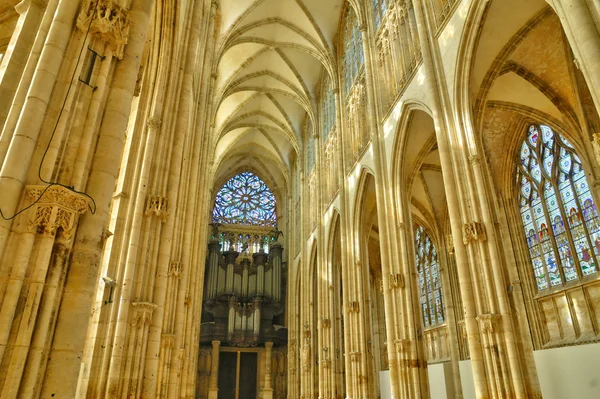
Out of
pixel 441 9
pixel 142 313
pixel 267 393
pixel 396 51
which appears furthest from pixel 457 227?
pixel 267 393

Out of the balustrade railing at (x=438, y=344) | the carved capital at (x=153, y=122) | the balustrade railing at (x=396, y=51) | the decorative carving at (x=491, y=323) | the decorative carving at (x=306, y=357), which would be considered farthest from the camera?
the decorative carving at (x=306, y=357)

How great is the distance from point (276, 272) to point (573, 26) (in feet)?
88.7

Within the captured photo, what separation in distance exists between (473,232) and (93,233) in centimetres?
794

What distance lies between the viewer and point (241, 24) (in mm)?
22156

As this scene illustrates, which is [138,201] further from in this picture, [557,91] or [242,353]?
[242,353]

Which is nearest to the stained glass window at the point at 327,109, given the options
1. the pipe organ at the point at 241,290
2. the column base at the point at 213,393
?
the pipe organ at the point at 241,290

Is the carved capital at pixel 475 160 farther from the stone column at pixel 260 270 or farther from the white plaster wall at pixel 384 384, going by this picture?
the stone column at pixel 260 270

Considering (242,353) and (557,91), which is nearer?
(557,91)

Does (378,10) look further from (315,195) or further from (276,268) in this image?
(276,268)

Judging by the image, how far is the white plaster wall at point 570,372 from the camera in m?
9.39

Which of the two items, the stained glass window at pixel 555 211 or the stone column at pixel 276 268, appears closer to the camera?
the stained glass window at pixel 555 211

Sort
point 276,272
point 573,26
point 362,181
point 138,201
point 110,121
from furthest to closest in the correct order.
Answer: point 276,272
point 362,181
point 138,201
point 573,26
point 110,121

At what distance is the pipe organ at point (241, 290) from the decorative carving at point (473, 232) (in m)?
21.8

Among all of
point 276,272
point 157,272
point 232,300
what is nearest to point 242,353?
point 232,300
